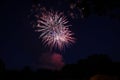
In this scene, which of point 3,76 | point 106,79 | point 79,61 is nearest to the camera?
point 106,79

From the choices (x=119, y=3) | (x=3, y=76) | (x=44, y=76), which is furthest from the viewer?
(x=44, y=76)

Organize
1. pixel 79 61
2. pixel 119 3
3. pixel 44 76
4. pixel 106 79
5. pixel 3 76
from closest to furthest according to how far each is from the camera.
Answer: pixel 119 3
pixel 106 79
pixel 3 76
pixel 44 76
pixel 79 61

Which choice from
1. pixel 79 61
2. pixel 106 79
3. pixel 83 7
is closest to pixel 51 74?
pixel 79 61

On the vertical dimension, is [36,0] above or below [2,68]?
below

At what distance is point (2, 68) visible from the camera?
55.9 m

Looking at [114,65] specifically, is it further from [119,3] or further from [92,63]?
[119,3]

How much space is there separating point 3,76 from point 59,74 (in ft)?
37.2

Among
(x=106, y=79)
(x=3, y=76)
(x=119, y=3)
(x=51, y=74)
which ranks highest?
(x=51, y=74)

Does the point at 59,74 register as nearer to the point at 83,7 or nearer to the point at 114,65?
the point at 114,65

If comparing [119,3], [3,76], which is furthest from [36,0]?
[3,76]

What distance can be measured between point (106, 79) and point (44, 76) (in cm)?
3133

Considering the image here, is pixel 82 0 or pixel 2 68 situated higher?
pixel 2 68

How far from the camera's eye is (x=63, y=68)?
6406 cm

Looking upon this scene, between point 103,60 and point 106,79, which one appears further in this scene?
point 103,60
